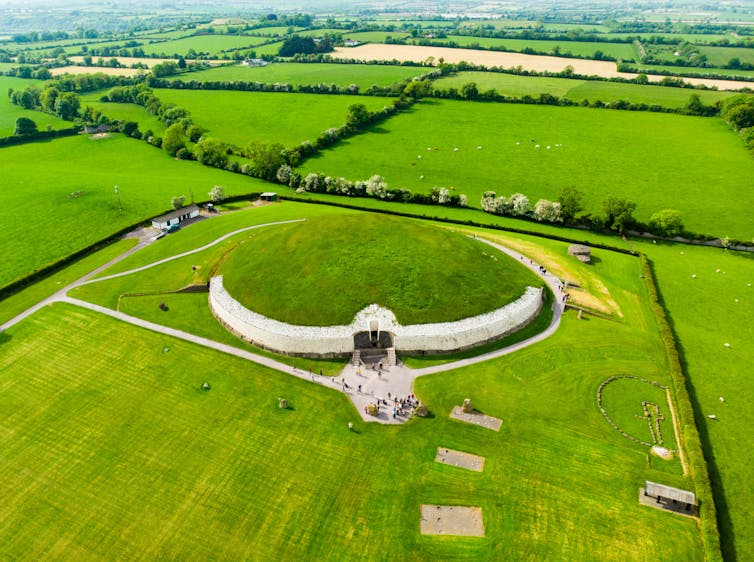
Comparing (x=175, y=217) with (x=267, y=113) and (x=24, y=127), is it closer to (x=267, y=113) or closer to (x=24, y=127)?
(x=267, y=113)

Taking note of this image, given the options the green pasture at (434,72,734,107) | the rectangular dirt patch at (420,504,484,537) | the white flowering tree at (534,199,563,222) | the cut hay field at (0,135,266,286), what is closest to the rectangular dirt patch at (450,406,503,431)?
the rectangular dirt patch at (420,504,484,537)

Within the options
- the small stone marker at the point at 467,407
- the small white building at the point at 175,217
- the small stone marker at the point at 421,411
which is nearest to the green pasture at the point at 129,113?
the small white building at the point at 175,217

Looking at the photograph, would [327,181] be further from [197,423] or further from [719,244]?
[719,244]

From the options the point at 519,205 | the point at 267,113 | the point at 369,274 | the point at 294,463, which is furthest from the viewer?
the point at 267,113

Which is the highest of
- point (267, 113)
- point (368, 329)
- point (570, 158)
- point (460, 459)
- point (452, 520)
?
point (267, 113)

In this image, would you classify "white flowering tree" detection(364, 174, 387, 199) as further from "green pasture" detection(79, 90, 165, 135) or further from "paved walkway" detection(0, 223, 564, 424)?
"green pasture" detection(79, 90, 165, 135)

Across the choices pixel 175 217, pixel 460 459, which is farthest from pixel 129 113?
pixel 460 459
